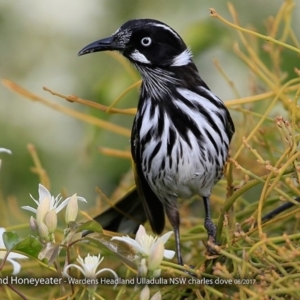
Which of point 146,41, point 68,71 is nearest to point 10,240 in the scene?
point 146,41

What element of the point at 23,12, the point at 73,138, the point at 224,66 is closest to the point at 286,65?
the point at 224,66

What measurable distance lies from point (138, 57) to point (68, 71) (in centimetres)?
188

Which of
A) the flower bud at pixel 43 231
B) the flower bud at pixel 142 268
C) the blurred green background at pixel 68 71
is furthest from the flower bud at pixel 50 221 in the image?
the blurred green background at pixel 68 71

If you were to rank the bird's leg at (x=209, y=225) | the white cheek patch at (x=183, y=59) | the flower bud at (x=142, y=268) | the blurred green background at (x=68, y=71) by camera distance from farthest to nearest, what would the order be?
the blurred green background at (x=68, y=71)
the white cheek patch at (x=183, y=59)
the bird's leg at (x=209, y=225)
the flower bud at (x=142, y=268)

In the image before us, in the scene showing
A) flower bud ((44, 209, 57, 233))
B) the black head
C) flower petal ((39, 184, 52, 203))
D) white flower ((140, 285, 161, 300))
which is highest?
the black head

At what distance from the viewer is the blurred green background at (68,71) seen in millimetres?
5176

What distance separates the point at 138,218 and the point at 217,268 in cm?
172

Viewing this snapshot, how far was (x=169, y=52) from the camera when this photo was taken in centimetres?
388

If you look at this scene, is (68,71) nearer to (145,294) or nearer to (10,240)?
(10,240)

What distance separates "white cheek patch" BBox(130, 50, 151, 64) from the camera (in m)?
3.84

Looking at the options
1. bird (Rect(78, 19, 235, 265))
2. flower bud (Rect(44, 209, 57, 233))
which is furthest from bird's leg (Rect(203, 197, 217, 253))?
flower bud (Rect(44, 209, 57, 233))

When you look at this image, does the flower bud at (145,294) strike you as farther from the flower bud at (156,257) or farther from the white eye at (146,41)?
the white eye at (146,41)

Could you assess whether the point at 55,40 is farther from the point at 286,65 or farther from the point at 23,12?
the point at 286,65

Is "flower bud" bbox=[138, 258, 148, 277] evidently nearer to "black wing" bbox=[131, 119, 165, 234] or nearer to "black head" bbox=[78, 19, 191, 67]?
"black head" bbox=[78, 19, 191, 67]
